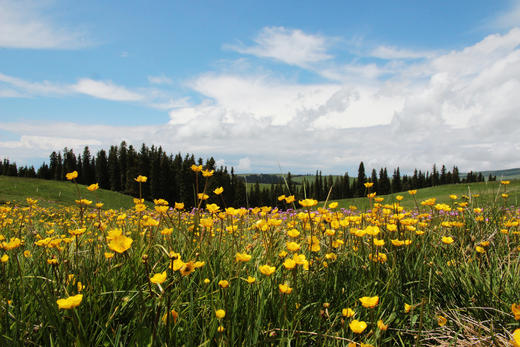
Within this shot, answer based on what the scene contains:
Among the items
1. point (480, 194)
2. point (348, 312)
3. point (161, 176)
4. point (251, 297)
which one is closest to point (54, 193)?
point (161, 176)

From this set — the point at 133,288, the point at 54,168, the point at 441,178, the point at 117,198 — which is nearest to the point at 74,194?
the point at 117,198

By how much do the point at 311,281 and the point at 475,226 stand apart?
122 inches

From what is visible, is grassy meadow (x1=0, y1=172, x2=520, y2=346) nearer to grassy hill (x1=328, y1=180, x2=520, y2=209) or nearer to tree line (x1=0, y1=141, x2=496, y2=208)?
grassy hill (x1=328, y1=180, x2=520, y2=209)

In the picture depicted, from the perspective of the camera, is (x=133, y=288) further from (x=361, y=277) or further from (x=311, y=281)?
(x=361, y=277)

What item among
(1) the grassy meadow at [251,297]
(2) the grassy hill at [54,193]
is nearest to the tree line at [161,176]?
(2) the grassy hill at [54,193]

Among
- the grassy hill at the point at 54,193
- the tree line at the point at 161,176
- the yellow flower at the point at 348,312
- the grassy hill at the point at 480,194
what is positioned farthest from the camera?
the tree line at the point at 161,176

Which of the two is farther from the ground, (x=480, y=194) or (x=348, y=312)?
(x=480, y=194)

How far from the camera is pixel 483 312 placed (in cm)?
224

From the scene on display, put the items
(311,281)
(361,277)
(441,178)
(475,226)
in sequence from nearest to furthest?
(311,281) < (361,277) < (475,226) < (441,178)

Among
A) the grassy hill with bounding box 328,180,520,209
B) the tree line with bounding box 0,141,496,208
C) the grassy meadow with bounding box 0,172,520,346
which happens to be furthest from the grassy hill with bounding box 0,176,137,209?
the grassy meadow with bounding box 0,172,520,346

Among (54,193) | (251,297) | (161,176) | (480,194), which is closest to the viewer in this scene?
(251,297)

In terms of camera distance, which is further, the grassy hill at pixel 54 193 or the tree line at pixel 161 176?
the tree line at pixel 161 176

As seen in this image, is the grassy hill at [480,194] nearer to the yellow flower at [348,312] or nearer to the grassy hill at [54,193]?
the yellow flower at [348,312]

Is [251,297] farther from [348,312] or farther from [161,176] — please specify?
[161,176]
